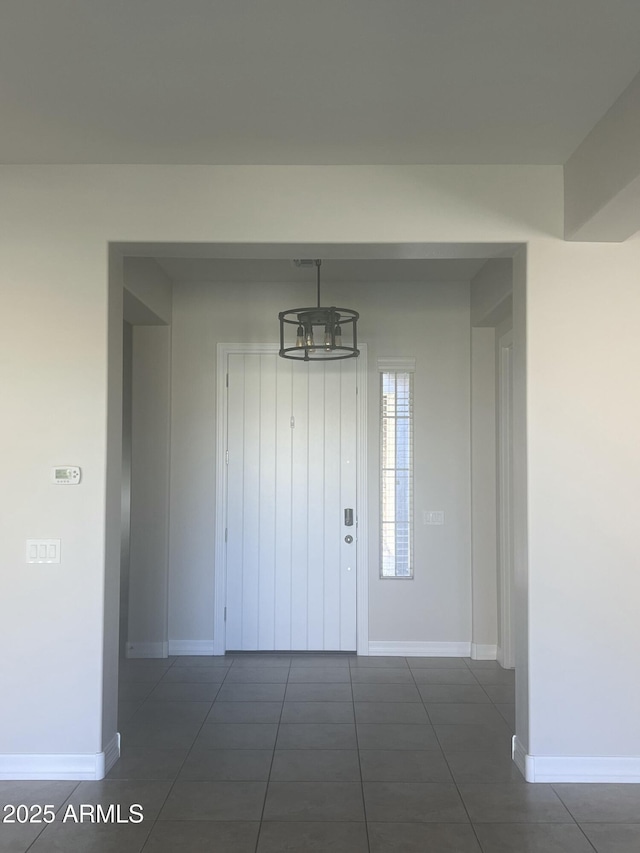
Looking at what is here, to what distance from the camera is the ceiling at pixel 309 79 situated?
2143mm

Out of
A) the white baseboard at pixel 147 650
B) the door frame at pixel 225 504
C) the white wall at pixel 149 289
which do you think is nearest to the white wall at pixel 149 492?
the white baseboard at pixel 147 650

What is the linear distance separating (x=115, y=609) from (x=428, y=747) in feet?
5.58

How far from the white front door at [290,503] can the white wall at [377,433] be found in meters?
0.17

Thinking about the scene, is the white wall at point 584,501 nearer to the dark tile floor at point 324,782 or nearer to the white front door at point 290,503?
the dark tile floor at point 324,782

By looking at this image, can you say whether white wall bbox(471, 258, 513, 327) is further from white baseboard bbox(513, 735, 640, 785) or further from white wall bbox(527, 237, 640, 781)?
white baseboard bbox(513, 735, 640, 785)

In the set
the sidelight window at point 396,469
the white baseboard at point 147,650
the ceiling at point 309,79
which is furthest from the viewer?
the sidelight window at point 396,469

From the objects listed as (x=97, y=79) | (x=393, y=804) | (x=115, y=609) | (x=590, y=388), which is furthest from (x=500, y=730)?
(x=97, y=79)

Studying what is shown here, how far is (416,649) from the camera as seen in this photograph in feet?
16.8

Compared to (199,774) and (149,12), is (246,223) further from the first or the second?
(199,774)

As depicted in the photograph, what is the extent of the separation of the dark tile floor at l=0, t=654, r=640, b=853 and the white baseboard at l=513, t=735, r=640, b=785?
0.06 metres

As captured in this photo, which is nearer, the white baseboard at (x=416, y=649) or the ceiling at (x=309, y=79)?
the ceiling at (x=309, y=79)

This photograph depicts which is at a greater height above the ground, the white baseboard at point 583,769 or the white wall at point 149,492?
the white wall at point 149,492

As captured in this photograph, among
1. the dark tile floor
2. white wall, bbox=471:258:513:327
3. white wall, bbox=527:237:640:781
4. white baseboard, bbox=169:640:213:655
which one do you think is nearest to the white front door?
white baseboard, bbox=169:640:213:655

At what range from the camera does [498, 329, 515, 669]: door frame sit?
15.8 feet
